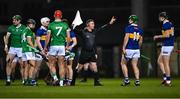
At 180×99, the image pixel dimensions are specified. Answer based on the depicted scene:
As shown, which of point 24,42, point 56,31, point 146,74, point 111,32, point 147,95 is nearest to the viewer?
point 147,95

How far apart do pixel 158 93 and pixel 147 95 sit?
607 mm

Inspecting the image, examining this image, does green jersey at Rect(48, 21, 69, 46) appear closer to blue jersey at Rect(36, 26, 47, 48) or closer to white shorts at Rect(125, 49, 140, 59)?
blue jersey at Rect(36, 26, 47, 48)

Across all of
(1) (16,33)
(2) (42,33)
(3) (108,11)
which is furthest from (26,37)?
(3) (108,11)

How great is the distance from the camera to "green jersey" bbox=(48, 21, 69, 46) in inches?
707

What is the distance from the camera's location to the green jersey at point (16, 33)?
65.9 feet

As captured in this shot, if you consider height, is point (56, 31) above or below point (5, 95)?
above

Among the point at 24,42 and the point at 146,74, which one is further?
the point at 146,74

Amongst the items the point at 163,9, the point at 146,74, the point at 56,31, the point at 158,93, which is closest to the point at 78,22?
the point at 56,31

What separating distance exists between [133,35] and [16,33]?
406 cm

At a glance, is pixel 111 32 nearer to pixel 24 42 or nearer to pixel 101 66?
pixel 101 66

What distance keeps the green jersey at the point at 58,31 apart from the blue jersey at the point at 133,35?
74.3 inches

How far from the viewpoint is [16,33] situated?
793 inches

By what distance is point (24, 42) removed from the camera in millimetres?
20062

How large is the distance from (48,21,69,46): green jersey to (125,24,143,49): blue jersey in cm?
189
